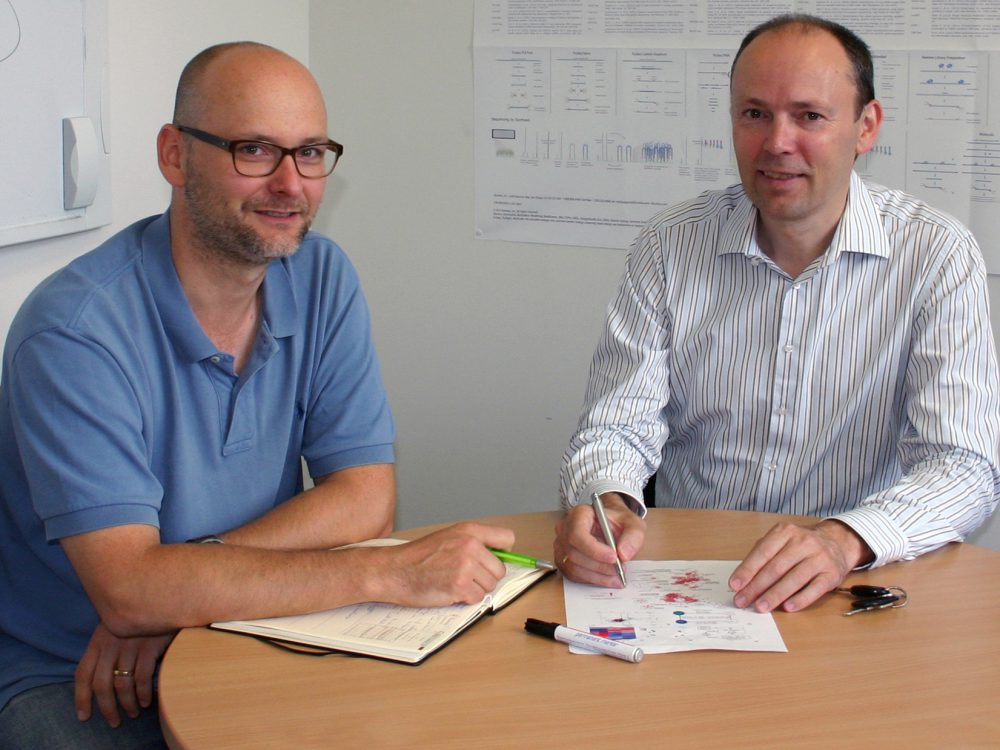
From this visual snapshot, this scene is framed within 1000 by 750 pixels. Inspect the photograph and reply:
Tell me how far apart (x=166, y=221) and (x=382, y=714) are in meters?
0.97

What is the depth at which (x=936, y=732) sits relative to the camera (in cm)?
118

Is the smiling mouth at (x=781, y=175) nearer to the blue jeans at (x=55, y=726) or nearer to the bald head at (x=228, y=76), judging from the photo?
the bald head at (x=228, y=76)

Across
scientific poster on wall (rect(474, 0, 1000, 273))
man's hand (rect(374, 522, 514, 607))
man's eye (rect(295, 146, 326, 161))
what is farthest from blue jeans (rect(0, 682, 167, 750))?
scientific poster on wall (rect(474, 0, 1000, 273))

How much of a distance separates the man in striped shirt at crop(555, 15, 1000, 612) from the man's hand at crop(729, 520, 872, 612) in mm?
→ 358

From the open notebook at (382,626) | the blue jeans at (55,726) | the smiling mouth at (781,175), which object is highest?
the smiling mouth at (781,175)

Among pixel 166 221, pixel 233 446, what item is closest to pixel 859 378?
pixel 233 446

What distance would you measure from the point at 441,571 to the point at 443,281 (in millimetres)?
2020

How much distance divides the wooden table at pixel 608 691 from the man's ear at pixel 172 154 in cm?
78

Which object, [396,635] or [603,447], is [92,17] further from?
[396,635]

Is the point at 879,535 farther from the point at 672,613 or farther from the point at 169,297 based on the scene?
the point at 169,297

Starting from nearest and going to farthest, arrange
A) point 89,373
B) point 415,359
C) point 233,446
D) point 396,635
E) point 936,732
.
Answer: point 936,732 → point 396,635 → point 89,373 → point 233,446 → point 415,359

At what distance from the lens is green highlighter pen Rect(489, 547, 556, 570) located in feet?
5.32

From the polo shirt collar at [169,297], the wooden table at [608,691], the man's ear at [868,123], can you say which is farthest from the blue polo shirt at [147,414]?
the man's ear at [868,123]

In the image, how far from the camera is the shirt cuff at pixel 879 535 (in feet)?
5.39
